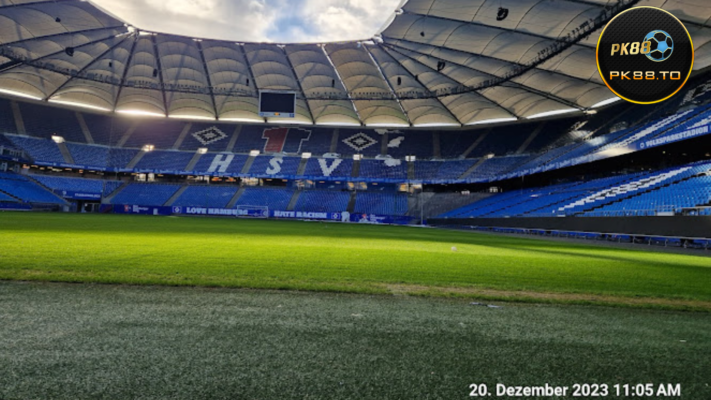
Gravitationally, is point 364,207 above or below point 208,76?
below

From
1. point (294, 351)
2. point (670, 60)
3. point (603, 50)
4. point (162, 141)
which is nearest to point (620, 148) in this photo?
point (670, 60)

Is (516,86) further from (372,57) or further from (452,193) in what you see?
(452,193)

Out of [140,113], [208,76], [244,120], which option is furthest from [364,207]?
[140,113]

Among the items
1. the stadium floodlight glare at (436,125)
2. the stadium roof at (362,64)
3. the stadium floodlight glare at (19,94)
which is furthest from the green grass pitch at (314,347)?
the stadium floodlight glare at (19,94)

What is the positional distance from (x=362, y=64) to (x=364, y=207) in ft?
63.4

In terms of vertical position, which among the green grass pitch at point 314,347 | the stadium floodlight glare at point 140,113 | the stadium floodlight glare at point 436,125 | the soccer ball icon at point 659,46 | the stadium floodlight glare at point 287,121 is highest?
the stadium floodlight glare at point 140,113

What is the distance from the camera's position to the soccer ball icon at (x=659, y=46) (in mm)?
13341

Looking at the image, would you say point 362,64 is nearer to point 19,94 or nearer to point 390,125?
point 390,125

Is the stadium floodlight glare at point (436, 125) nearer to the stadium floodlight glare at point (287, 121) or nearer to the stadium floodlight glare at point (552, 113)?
the stadium floodlight glare at point (552, 113)

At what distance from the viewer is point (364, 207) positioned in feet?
175

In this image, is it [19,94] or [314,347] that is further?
[19,94]

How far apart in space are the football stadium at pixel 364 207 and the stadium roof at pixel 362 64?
0.84 feet

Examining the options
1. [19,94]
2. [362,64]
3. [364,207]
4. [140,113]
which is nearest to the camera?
[362,64]

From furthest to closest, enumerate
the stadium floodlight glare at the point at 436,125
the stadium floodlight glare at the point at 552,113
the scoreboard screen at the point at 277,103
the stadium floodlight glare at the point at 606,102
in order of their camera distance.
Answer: the stadium floodlight glare at the point at 436,125 < the stadium floodlight glare at the point at 552,113 < the scoreboard screen at the point at 277,103 < the stadium floodlight glare at the point at 606,102
